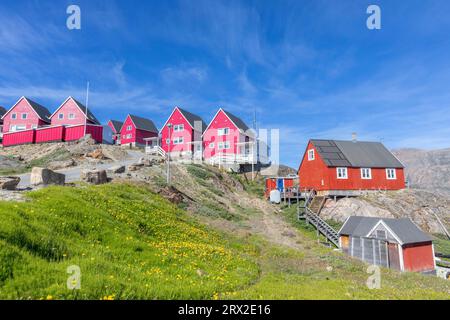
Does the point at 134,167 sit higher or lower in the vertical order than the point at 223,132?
lower

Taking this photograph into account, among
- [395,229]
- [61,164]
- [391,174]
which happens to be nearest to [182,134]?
[61,164]

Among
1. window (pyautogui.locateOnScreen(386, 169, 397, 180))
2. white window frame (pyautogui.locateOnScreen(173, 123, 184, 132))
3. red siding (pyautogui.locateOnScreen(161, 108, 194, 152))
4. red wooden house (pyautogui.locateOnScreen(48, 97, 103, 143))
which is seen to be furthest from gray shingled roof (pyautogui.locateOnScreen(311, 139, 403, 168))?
red wooden house (pyautogui.locateOnScreen(48, 97, 103, 143))

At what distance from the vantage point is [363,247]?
24.2 meters

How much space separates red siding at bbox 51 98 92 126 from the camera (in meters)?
51.7

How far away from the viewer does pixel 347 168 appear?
1495 inches

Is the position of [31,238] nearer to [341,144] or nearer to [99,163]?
[99,163]

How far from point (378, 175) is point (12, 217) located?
140ft

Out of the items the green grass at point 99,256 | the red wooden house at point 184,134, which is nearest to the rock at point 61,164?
the green grass at point 99,256

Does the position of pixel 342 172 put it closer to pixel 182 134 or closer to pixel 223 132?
pixel 223 132

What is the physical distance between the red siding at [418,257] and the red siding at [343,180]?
13954mm

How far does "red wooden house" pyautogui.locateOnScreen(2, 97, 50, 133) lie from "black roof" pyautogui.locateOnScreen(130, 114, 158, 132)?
1788 cm

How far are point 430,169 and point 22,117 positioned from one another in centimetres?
15827

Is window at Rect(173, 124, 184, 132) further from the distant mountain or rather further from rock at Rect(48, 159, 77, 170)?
the distant mountain
